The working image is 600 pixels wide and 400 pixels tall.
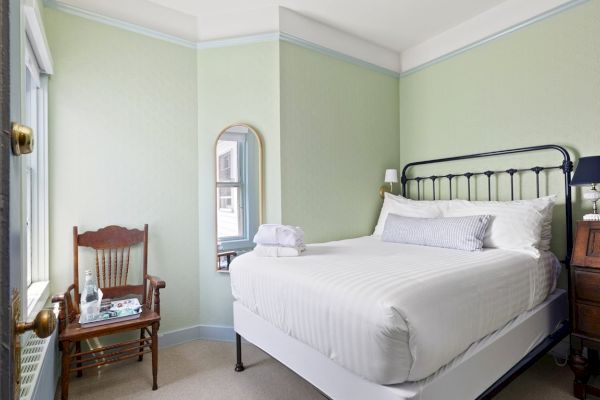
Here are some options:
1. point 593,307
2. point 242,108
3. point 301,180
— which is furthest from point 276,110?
point 593,307

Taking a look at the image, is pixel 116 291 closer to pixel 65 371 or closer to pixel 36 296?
pixel 36 296

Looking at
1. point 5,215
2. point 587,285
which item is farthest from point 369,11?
point 5,215

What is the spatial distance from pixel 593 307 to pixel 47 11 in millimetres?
3828

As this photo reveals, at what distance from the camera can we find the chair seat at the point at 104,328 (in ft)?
5.69

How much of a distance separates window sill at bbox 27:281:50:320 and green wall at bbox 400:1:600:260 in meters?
3.29

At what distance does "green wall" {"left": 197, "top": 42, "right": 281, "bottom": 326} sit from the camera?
263 centimetres

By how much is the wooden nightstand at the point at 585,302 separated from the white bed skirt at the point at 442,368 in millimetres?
163

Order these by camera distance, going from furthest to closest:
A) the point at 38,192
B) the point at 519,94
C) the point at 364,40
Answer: the point at 364,40
the point at 519,94
the point at 38,192

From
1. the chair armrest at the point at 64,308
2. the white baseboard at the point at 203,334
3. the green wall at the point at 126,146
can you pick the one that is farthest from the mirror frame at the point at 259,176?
the chair armrest at the point at 64,308

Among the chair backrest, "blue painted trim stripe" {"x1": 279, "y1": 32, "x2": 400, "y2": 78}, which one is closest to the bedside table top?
"blue painted trim stripe" {"x1": 279, "y1": 32, "x2": 400, "y2": 78}

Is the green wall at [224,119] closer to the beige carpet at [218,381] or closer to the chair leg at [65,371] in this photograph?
the beige carpet at [218,381]

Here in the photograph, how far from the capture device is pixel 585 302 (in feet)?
5.78

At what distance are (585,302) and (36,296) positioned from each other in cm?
313

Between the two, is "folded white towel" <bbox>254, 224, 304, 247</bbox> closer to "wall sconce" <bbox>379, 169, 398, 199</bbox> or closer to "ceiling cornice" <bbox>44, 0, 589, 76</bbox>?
"wall sconce" <bbox>379, 169, 398, 199</bbox>
